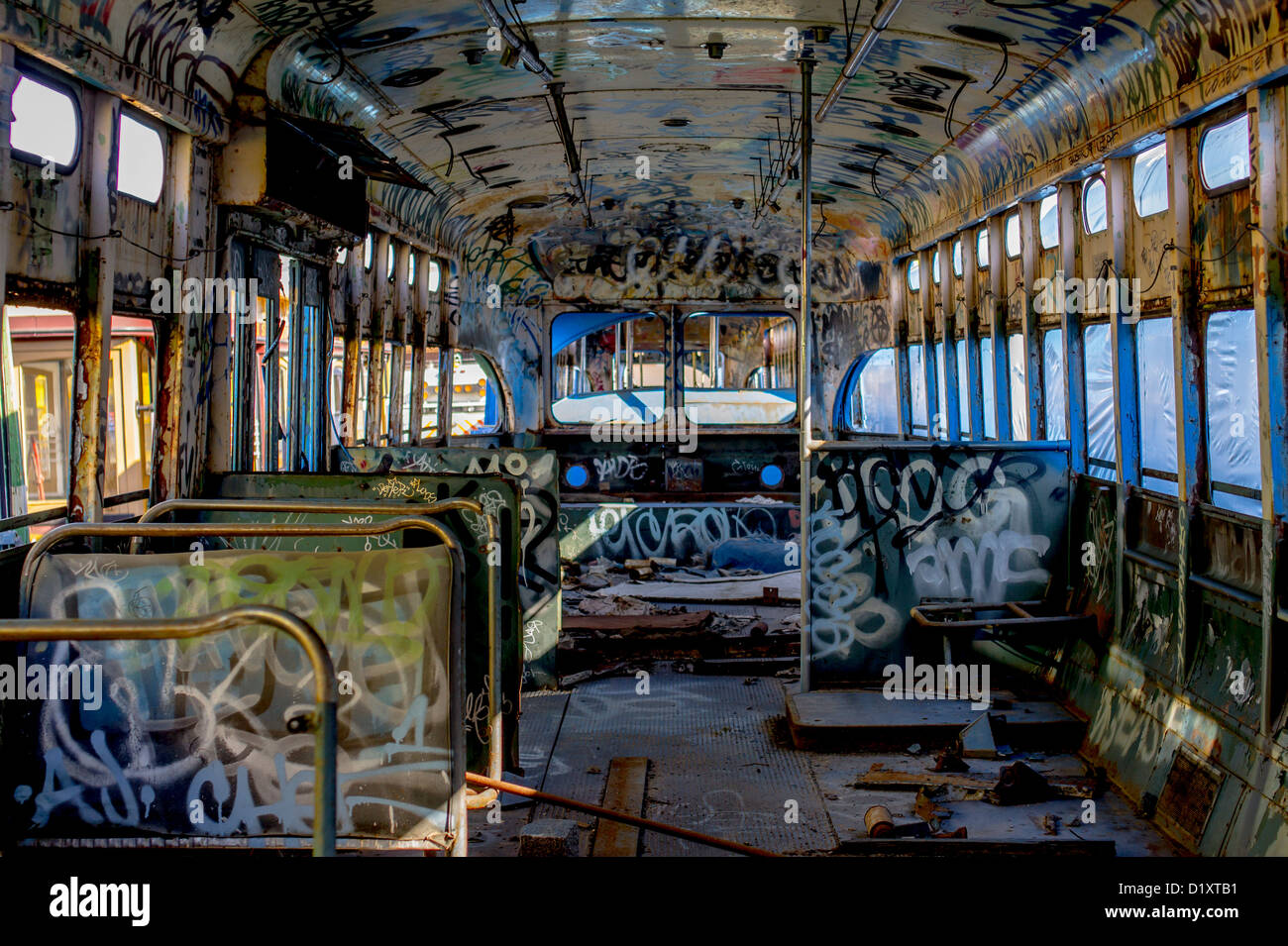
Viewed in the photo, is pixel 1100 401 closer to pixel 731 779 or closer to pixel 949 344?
pixel 731 779

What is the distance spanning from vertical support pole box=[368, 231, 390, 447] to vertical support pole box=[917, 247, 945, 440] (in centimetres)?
582

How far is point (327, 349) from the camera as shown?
9000mm

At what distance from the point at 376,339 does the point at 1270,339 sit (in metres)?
7.50

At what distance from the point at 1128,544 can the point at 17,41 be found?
6.50 meters

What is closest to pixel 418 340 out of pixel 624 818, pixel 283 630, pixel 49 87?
pixel 49 87

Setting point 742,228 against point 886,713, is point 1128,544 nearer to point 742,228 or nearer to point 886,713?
point 886,713

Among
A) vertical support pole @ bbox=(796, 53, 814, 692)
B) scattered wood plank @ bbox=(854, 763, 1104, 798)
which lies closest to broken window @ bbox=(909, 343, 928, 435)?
vertical support pole @ bbox=(796, 53, 814, 692)

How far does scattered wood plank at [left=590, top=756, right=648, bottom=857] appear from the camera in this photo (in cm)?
543

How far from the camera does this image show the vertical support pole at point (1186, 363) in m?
6.25

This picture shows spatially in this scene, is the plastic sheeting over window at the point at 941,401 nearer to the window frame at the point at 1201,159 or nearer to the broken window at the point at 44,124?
the window frame at the point at 1201,159

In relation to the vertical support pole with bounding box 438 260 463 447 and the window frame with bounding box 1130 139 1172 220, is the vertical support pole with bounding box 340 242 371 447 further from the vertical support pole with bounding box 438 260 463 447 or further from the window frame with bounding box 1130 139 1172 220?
the window frame with bounding box 1130 139 1172 220

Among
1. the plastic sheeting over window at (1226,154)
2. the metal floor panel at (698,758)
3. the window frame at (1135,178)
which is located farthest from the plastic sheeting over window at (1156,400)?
the metal floor panel at (698,758)

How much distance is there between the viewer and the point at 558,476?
26.6 feet

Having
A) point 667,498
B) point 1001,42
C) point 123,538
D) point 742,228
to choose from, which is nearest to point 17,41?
point 123,538
